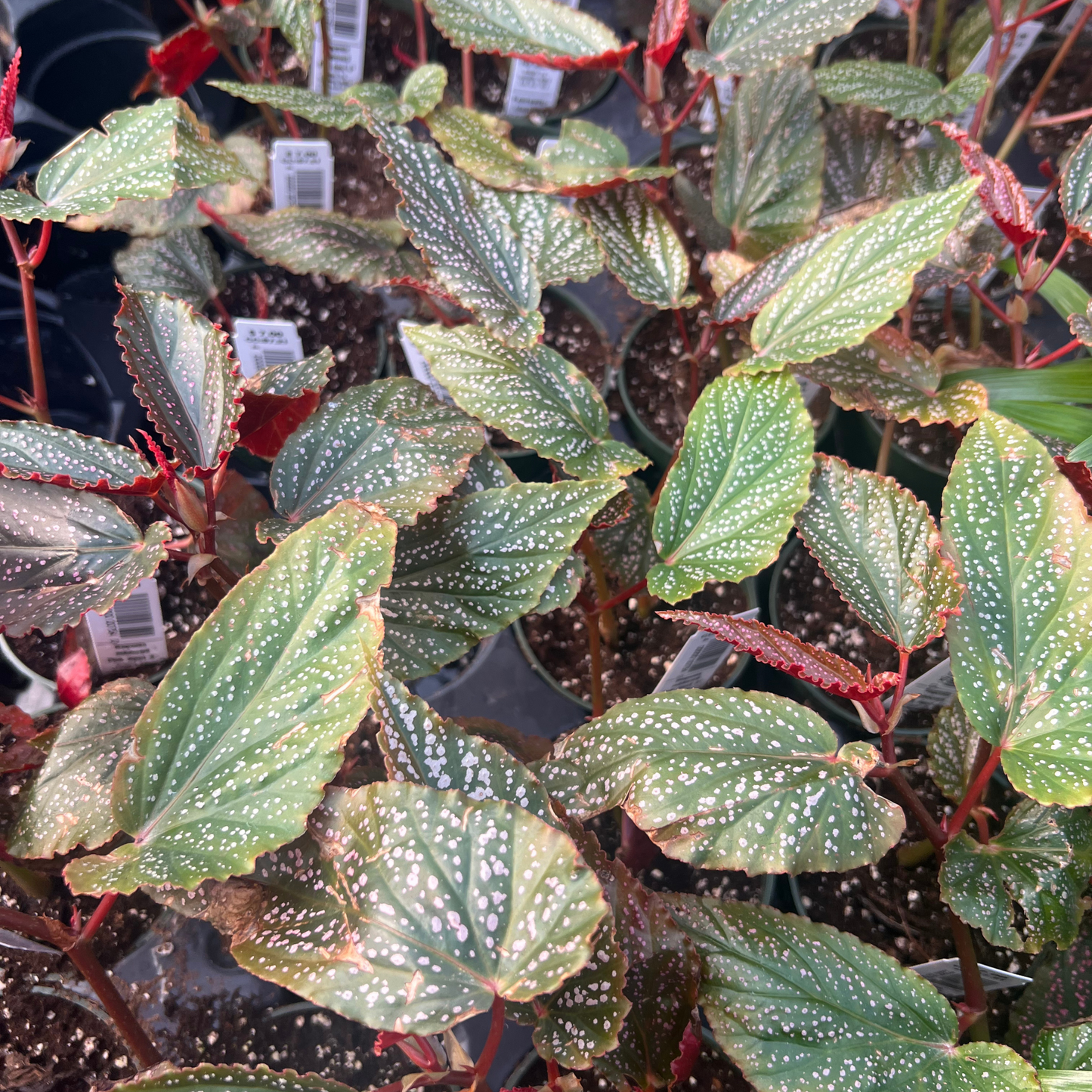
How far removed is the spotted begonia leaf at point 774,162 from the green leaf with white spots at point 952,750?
0.67 m

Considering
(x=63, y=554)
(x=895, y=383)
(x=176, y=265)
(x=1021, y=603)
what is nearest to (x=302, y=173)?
(x=176, y=265)

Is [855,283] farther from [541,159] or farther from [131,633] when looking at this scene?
[131,633]

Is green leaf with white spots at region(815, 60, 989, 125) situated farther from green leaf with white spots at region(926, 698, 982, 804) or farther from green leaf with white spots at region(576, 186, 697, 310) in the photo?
green leaf with white spots at region(926, 698, 982, 804)

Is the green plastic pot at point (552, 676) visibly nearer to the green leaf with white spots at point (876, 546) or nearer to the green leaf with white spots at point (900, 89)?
the green leaf with white spots at point (876, 546)

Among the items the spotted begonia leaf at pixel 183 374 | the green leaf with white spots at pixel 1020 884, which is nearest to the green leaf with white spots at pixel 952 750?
the green leaf with white spots at pixel 1020 884

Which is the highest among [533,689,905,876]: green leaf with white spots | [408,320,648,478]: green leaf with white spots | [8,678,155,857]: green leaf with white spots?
[408,320,648,478]: green leaf with white spots

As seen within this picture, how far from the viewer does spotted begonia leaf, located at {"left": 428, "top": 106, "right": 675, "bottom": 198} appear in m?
1.00

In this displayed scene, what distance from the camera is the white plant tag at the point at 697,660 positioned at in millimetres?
838

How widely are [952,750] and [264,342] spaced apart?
1005 mm

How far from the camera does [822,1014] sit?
0.65 metres

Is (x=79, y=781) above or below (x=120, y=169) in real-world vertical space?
below

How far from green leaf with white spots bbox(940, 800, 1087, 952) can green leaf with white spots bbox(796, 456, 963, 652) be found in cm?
21

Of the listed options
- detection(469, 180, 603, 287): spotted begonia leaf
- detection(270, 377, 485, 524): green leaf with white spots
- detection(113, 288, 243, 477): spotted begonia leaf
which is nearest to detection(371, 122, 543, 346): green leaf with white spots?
detection(469, 180, 603, 287): spotted begonia leaf

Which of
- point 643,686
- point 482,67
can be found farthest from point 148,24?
point 643,686
